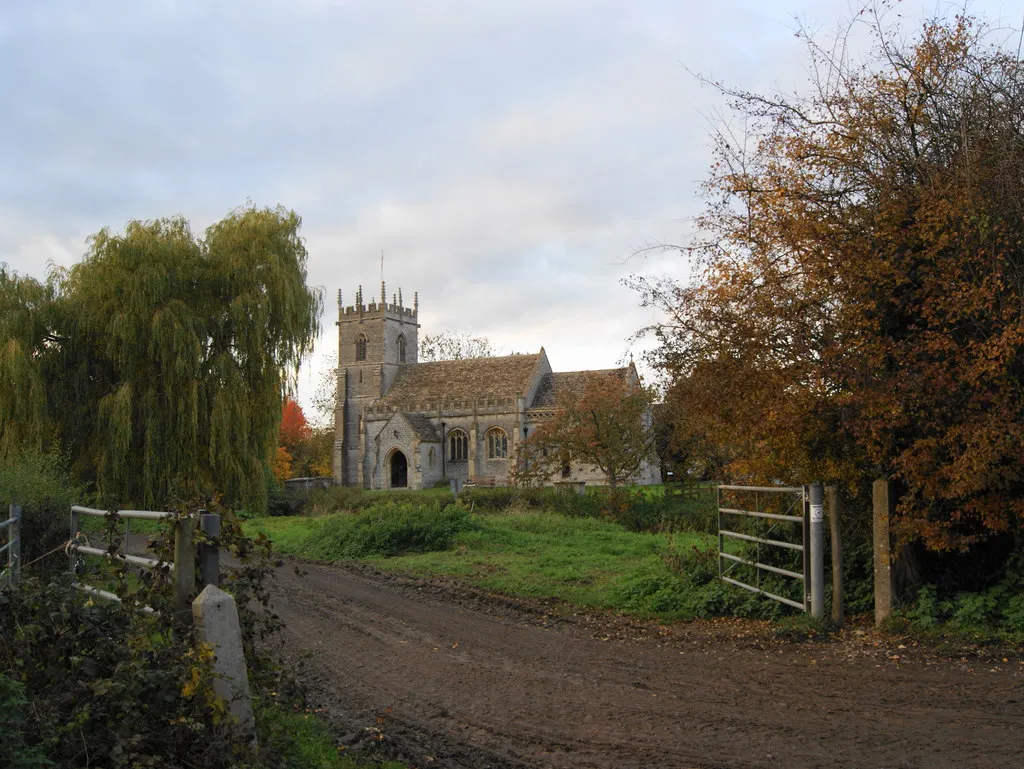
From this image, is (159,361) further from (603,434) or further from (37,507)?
(603,434)

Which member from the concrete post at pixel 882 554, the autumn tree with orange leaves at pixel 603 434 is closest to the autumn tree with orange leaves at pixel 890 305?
the concrete post at pixel 882 554

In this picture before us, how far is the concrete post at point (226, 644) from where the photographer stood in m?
4.28

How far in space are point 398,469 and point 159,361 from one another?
3889cm

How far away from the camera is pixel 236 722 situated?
162 inches

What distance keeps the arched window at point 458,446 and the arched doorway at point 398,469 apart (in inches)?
124

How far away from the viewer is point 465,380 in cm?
6088

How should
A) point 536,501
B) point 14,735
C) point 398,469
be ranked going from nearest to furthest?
point 14,735, point 536,501, point 398,469

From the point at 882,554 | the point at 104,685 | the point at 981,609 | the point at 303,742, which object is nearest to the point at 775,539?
the point at 882,554

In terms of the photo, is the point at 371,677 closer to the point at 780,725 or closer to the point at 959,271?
the point at 780,725

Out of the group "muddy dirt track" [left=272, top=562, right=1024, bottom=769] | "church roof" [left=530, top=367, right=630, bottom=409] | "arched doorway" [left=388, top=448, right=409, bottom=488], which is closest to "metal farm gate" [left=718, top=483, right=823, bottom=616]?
"muddy dirt track" [left=272, top=562, right=1024, bottom=769]

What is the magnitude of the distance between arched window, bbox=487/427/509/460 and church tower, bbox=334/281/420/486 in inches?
341

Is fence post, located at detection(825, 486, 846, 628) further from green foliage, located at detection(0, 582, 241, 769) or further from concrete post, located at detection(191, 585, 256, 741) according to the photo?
green foliage, located at detection(0, 582, 241, 769)

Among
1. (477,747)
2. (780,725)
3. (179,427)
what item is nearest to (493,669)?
(477,747)

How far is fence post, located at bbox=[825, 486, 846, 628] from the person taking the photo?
30.0 ft
